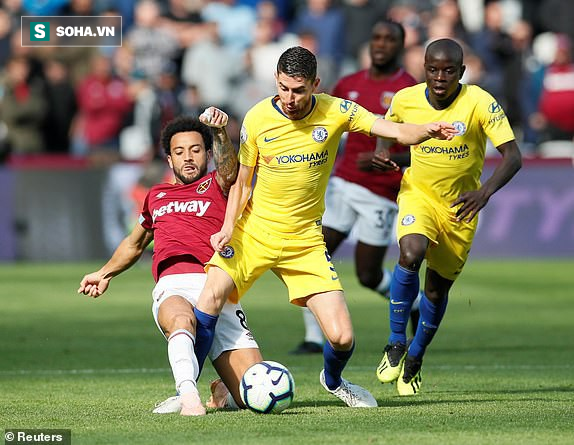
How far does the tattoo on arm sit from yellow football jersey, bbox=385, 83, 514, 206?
166cm

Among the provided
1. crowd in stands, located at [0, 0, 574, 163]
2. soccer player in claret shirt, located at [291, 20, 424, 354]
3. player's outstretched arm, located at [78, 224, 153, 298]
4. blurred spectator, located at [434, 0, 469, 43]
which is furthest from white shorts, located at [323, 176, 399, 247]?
blurred spectator, located at [434, 0, 469, 43]

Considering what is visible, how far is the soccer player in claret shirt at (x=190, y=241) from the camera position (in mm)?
8430

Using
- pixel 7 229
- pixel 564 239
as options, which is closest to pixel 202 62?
pixel 7 229

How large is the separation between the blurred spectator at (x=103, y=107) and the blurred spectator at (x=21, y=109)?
2.56 feet

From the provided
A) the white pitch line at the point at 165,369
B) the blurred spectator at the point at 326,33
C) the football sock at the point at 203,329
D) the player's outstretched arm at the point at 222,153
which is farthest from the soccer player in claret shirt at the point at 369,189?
the blurred spectator at the point at 326,33

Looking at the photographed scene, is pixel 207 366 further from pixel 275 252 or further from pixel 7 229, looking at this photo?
pixel 7 229

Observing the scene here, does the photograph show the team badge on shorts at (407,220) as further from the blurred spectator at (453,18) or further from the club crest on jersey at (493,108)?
the blurred spectator at (453,18)

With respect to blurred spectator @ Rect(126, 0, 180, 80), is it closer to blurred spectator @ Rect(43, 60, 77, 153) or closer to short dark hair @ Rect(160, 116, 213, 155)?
blurred spectator @ Rect(43, 60, 77, 153)

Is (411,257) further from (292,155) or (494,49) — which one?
(494,49)

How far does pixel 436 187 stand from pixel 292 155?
5.32 ft

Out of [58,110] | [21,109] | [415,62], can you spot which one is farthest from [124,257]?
[58,110]

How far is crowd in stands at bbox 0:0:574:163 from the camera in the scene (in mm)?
22172

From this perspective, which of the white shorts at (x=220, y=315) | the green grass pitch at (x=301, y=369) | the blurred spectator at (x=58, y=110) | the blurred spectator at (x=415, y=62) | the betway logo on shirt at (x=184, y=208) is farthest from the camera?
the blurred spectator at (x=58, y=110)

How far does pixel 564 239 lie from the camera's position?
21.2m
